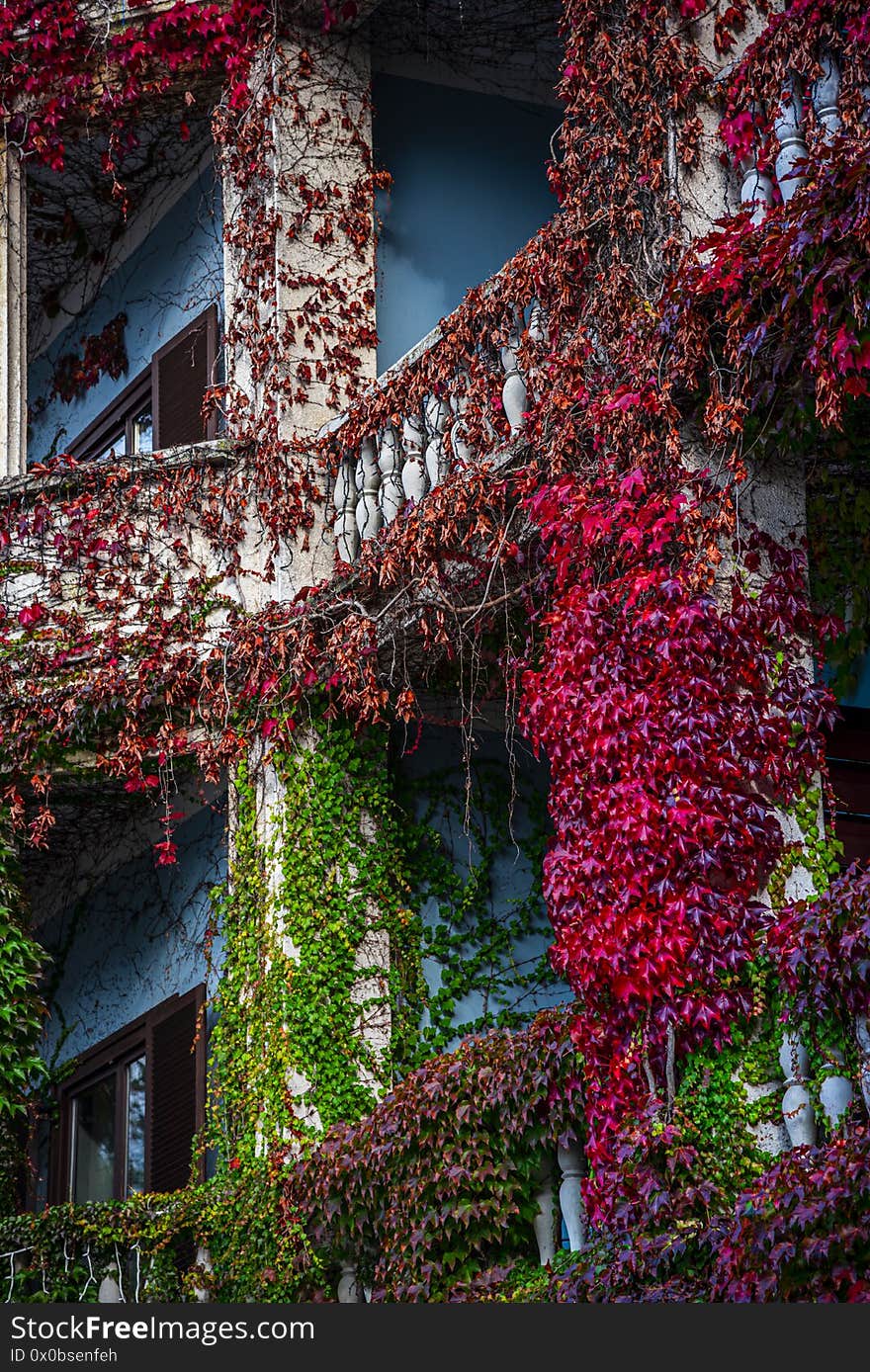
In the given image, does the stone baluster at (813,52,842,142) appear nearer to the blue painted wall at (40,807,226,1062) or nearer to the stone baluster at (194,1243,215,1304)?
the blue painted wall at (40,807,226,1062)

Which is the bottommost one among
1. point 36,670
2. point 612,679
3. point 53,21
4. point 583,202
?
point 612,679

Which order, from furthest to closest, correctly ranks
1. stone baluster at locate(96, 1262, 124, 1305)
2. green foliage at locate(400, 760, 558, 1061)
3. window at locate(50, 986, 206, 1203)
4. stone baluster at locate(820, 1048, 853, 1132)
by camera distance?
window at locate(50, 986, 206, 1203), green foliage at locate(400, 760, 558, 1061), stone baluster at locate(96, 1262, 124, 1305), stone baluster at locate(820, 1048, 853, 1132)

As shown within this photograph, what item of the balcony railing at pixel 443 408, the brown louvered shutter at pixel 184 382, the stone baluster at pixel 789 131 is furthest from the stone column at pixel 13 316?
the stone baluster at pixel 789 131

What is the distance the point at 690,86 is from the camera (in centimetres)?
876

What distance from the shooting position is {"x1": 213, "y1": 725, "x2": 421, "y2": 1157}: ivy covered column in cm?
1044

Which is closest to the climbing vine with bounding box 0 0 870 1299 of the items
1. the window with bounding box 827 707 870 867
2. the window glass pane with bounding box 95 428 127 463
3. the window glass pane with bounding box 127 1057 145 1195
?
the window with bounding box 827 707 870 867

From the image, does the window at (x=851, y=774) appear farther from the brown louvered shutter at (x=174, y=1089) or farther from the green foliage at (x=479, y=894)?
the brown louvered shutter at (x=174, y=1089)

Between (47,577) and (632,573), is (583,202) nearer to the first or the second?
(632,573)

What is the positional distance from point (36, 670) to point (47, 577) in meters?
0.62

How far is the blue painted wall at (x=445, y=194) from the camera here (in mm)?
12516

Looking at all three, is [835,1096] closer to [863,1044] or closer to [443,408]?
[863,1044]

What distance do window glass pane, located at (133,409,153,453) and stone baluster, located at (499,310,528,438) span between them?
15.7 ft

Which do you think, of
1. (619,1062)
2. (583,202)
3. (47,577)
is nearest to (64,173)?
(47,577)

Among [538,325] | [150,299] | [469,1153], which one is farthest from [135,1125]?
[538,325]
